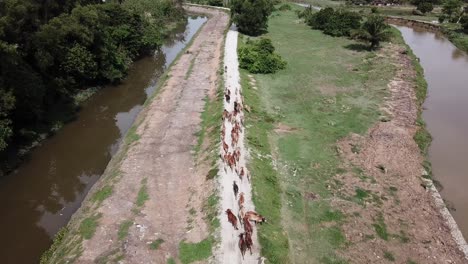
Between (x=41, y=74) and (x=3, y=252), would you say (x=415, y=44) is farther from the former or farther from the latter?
(x=3, y=252)

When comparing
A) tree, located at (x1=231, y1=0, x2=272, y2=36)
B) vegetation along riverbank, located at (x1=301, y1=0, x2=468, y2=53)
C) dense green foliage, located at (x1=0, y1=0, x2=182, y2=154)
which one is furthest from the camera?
vegetation along riverbank, located at (x1=301, y1=0, x2=468, y2=53)

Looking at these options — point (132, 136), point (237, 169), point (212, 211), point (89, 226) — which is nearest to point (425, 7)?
point (132, 136)

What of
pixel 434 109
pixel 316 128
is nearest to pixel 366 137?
pixel 316 128

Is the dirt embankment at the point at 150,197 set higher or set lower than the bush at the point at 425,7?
lower

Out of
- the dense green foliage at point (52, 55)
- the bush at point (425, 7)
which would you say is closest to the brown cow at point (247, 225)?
the dense green foliage at point (52, 55)

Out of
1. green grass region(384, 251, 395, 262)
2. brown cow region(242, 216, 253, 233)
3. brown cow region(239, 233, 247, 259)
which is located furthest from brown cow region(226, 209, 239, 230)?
green grass region(384, 251, 395, 262)

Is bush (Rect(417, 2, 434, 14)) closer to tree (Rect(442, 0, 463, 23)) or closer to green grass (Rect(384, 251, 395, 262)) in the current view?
tree (Rect(442, 0, 463, 23))

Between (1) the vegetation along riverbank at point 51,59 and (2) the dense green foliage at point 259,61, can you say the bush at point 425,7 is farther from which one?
(1) the vegetation along riverbank at point 51,59
